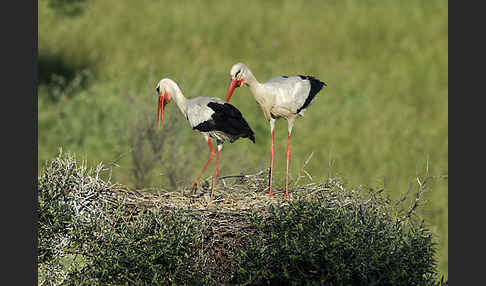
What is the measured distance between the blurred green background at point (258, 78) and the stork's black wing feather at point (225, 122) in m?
3.70

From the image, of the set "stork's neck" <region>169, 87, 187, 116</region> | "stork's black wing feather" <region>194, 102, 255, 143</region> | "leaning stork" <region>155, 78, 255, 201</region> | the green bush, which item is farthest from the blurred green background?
the green bush

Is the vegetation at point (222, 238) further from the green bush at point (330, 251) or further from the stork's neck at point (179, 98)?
the stork's neck at point (179, 98)

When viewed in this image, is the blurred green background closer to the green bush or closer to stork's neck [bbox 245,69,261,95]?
stork's neck [bbox 245,69,261,95]

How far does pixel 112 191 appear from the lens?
7914 mm

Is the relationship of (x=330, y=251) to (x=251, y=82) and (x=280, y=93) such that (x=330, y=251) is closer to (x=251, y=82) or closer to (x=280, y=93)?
Answer: (x=280, y=93)

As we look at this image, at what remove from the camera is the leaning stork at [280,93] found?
7.61m

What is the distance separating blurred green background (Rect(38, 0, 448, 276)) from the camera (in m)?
15.3

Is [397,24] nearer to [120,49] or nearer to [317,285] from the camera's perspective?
[120,49]

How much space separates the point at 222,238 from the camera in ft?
24.4

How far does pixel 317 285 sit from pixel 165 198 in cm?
226

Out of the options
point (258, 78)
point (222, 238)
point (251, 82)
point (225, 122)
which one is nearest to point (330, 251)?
point (222, 238)

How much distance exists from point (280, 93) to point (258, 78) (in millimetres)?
12363

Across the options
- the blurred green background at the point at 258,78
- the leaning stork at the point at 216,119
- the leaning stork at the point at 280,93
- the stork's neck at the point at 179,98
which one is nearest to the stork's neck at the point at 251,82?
the leaning stork at the point at 280,93

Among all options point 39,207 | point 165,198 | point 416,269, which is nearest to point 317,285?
point 416,269
